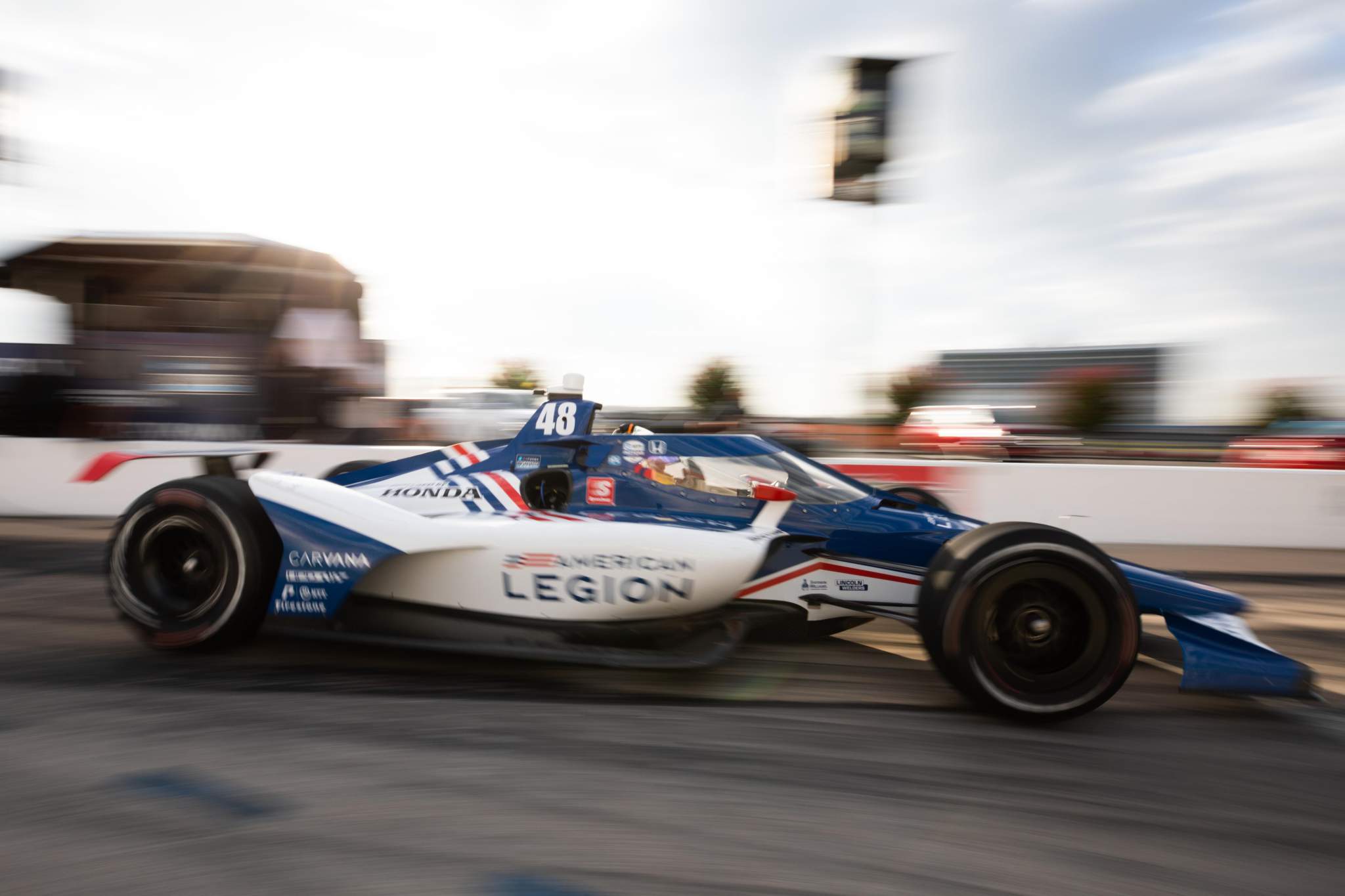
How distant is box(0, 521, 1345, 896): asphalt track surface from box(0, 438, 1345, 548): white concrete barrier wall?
516cm

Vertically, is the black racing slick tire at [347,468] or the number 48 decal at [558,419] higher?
the number 48 decal at [558,419]

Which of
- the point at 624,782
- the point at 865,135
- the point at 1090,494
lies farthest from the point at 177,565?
the point at 865,135

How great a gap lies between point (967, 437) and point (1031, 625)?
10.8 meters

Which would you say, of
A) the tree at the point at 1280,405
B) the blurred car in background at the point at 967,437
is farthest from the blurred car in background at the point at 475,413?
the tree at the point at 1280,405

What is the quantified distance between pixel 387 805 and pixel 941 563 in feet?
6.39

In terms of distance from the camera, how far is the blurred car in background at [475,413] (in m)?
13.5

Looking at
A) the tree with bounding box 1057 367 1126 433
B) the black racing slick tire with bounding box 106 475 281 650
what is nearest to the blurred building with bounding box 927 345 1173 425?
the tree with bounding box 1057 367 1126 433

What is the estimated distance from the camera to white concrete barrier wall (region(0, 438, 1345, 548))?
833cm

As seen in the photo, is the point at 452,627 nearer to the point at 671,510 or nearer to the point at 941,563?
the point at 671,510

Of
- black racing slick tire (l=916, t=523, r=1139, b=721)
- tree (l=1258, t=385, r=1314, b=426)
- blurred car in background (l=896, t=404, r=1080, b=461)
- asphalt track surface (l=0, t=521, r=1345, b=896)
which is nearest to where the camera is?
asphalt track surface (l=0, t=521, r=1345, b=896)

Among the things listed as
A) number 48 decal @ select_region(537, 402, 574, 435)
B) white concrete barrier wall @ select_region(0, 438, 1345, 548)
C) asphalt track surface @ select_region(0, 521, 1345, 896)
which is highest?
number 48 decal @ select_region(537, 402, 574, 435)

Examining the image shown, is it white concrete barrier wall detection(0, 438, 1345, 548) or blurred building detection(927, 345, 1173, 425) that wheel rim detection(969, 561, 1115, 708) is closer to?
white concrete barrier wall detection(0, 438, 1345, 548)

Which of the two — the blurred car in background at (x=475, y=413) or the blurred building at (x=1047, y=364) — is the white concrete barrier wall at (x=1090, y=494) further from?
the blurred building at (x=1047, y=364)

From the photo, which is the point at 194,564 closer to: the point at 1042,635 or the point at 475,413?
the point at 1042,635
